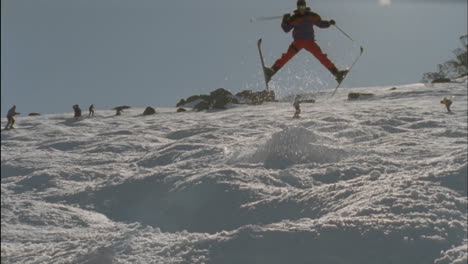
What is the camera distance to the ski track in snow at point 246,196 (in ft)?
19.0

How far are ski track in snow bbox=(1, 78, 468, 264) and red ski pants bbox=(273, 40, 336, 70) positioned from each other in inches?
75.5

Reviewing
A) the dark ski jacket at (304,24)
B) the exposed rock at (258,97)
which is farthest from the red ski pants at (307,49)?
the exposed rock at (258,97)

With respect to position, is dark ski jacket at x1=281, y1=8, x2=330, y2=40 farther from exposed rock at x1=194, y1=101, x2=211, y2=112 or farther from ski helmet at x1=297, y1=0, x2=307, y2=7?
exposed rock at x1=194, y1=101, x2=211, y2=112

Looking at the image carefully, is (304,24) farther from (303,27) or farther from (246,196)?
(246,196)

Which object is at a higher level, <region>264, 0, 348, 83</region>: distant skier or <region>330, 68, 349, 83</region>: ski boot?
<region>264, 0, 348, 83</region>: distant skier

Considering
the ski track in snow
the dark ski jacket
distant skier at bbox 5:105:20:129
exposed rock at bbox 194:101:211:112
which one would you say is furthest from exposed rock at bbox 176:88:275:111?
the dark ski jacket

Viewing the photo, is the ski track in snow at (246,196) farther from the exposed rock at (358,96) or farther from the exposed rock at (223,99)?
the exposed rock at (223,99)

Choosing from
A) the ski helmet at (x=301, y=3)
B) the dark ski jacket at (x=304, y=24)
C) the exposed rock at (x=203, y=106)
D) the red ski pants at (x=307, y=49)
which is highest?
the ski helmet at (x=301, y=3)

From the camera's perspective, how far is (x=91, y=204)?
8.29 metres

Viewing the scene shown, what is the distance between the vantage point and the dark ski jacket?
7.08 meters

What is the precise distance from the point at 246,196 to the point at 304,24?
2694 millimetres

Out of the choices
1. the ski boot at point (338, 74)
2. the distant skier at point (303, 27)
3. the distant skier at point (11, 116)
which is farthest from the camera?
the distant skier at point (11, 116)

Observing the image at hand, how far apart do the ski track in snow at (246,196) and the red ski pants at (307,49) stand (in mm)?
1918

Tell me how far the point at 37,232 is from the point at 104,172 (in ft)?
10.5
